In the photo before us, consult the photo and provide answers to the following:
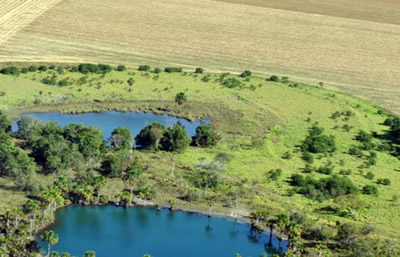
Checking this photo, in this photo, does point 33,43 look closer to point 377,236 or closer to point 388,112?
point 388,112

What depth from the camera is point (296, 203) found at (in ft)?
321

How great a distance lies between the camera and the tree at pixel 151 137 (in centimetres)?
11188

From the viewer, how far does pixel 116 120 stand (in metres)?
127

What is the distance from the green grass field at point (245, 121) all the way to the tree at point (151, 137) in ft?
7.87

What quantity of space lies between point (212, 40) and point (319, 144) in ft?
209

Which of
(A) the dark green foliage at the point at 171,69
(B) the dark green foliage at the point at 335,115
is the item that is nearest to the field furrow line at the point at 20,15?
(A) the dark green foliage at the point at 171,69

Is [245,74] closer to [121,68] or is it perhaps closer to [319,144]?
[121,68]

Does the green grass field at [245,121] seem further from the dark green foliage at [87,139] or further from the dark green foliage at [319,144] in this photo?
the dark green foliage at [87,139]

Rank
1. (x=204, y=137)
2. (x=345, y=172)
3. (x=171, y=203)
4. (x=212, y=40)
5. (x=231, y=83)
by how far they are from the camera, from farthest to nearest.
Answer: (x=212, y=40), (x=231, y=83), (x=204, y=137), (x=345, y=172), (x=171, y=203)

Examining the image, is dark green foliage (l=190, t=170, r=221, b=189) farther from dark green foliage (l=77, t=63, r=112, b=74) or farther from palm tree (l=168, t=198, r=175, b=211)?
dark green foliage (l=77, t=63, r=112, b=74)

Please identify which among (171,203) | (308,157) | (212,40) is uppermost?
(212,40)

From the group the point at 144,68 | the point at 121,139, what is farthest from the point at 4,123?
the point at 144,68

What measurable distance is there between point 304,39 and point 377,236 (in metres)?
97.8

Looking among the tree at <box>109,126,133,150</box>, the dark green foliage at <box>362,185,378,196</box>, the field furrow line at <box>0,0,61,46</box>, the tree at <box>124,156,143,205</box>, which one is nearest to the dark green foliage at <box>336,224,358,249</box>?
the dark green foliage at <box>362,185,378,196</box>
